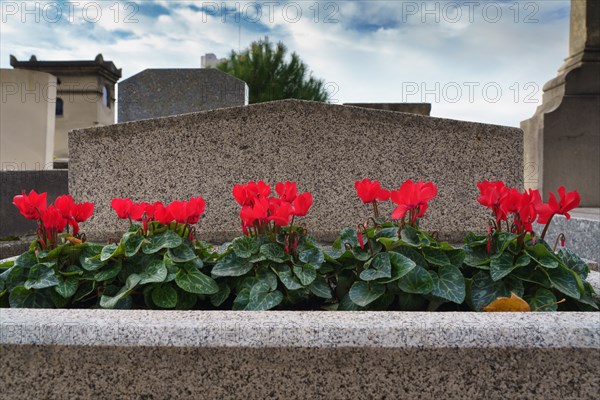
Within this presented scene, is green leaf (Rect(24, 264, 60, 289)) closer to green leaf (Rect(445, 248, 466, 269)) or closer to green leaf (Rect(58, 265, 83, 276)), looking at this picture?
green leaf (Rect(58, 265, 83, 276))

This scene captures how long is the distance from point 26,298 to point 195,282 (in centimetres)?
52

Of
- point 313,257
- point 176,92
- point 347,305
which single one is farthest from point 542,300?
point 176,92

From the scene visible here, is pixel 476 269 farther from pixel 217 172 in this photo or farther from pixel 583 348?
pixel 217 172

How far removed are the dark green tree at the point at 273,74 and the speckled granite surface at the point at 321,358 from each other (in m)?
25.0

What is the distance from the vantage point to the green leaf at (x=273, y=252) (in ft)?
5.15

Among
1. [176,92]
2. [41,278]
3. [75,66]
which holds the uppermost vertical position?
[75,66]

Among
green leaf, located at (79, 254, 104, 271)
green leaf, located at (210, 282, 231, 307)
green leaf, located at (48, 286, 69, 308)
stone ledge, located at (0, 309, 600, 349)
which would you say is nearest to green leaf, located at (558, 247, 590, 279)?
stone ledge, located at (0, 309, 600, 349)

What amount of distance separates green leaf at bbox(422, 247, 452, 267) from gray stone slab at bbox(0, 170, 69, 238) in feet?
13.2

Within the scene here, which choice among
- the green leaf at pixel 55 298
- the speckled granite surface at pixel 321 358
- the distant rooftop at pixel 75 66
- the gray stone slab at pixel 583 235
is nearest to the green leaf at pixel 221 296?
the speckled granite surface at pixel 321 358

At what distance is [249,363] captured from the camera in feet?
3.95

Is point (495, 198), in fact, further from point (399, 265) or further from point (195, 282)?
point (195, 282)

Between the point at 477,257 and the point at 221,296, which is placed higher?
the point at 477,257

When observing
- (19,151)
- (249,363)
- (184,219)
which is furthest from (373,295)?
(19,151)

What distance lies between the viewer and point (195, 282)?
1.55 m
